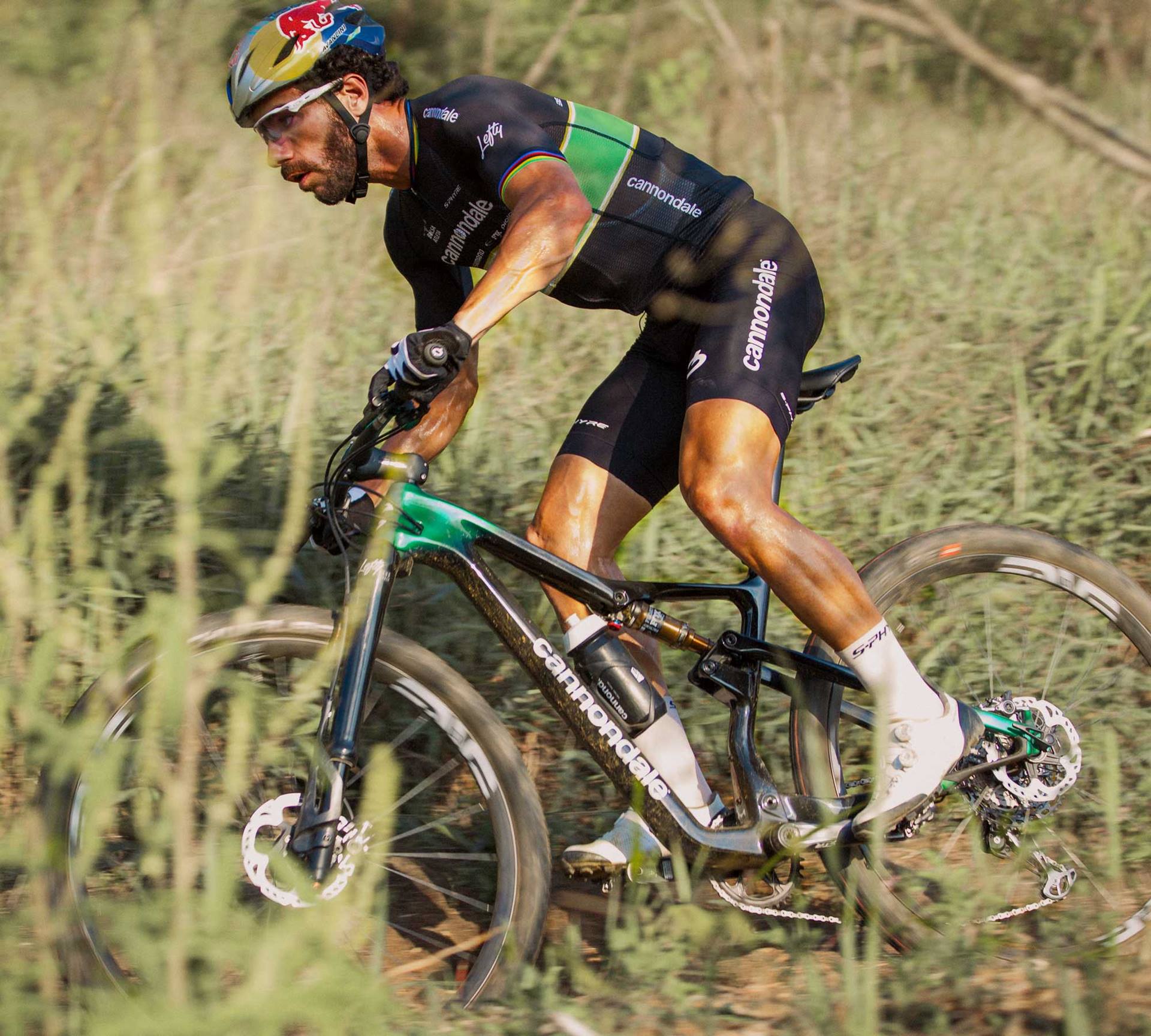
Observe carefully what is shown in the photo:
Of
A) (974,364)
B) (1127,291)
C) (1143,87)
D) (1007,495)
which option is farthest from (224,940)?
(1143,87)

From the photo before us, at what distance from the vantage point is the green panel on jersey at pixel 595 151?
3.22 metres

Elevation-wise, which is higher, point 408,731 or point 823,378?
point 823,378

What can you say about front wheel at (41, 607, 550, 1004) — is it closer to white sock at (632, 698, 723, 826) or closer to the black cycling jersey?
white sock at (632, 698, 723, 826)

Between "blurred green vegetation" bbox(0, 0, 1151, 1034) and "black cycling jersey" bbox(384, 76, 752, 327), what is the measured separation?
495mm

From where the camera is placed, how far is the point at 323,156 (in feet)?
10.0

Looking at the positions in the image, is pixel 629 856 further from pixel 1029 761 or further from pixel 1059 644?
pixel 1059 644

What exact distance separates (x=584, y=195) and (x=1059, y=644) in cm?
185

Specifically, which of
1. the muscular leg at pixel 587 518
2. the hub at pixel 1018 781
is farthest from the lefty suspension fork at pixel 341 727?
the hub at pixel 1018 781

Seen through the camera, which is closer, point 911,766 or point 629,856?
point 911,766

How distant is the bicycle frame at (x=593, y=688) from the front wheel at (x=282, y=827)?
0.37 ft

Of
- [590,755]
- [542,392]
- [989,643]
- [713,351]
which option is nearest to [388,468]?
[713,351]

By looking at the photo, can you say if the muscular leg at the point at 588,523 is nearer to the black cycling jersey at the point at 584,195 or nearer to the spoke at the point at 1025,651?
the black cycling jersey at the point at 584,195

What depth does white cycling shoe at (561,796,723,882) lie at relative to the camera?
3158mm

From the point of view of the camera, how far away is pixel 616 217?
10.8 ft
